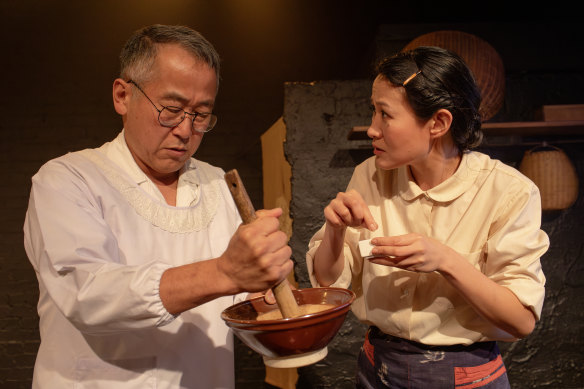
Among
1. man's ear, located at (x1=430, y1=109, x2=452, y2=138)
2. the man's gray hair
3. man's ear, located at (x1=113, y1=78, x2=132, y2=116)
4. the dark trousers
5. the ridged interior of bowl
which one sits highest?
the man's gray hair

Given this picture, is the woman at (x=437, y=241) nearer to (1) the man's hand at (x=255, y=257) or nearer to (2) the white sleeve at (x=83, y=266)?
(1) the man's hand at (x=255, y=257)

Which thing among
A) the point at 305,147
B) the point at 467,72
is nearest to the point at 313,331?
the point at 467,72

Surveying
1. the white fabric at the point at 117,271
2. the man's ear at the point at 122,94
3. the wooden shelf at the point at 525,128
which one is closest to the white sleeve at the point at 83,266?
the white fabric at the point at 117,271

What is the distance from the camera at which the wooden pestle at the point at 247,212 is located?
3.28 feet

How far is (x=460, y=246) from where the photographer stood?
4.49 feet

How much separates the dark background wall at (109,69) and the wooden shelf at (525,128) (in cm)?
185

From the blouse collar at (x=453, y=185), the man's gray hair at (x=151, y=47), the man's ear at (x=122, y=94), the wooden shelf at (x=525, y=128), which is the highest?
the man's gray hair at (x=151, y=47)

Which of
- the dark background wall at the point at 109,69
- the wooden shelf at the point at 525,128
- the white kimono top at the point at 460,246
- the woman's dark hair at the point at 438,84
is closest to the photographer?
the white kimono top at the point at 460,246

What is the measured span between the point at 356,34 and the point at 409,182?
140 inches

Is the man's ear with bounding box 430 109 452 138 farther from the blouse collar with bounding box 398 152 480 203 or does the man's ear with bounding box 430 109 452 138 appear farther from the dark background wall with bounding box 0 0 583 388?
the dark background wall with bounding box 0 0 583 388

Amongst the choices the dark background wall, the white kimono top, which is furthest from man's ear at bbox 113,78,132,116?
the dark background wall

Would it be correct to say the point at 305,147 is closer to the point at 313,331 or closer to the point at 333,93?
the point at 333,93

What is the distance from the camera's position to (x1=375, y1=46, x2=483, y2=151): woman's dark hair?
55.2 inches

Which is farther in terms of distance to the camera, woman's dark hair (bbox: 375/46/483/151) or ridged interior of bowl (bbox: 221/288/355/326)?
woman's dark hair (bbox: 375/46/483/151)
